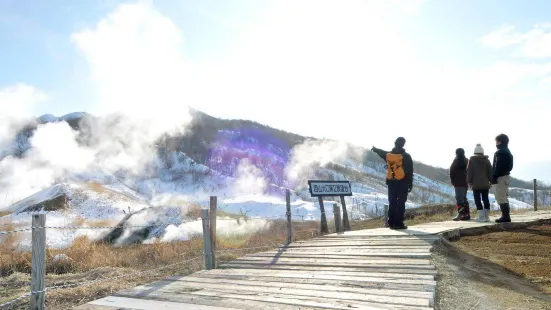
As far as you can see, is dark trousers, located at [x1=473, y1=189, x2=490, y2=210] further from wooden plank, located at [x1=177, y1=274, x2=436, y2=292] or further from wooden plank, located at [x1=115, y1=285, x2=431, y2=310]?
wooden plank, located at [x1=115, y1=285, x2=431, y2=310]

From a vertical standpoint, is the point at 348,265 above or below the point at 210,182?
below

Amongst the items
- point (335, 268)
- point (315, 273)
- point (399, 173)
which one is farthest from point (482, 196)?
point (315, 273)

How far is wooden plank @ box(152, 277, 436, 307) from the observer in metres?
3.46

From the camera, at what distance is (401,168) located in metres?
8.03

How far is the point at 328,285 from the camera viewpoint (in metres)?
4.16

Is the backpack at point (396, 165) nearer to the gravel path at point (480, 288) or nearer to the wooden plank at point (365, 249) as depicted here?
the wooden plank at point (365, 249)

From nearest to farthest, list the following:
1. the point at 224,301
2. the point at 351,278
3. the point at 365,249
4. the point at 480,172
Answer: the point at 224,301 → the point at 351,278 → the point at 365,249 → the point at 480,172

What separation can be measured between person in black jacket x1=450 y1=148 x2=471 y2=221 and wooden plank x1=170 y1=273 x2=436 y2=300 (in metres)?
7.40

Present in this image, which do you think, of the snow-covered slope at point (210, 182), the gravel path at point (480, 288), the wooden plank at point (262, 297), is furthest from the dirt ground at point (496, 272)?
the snow-covered slope at point (210, 182)

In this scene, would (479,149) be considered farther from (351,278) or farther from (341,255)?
(351,278)

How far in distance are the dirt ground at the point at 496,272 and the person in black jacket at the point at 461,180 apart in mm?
2319

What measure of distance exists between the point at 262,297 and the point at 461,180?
332 inches

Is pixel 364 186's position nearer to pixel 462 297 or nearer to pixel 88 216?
pixel 88 216

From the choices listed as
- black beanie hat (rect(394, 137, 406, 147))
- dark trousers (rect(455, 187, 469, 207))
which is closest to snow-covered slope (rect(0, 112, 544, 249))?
dark trousers (rect(455, 187, 469, 207))
